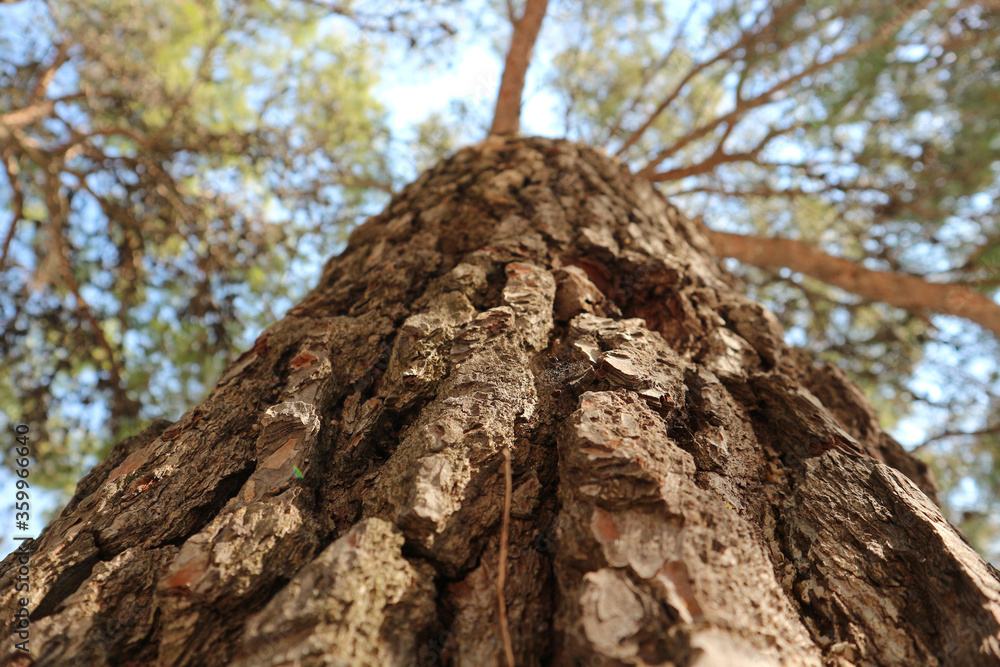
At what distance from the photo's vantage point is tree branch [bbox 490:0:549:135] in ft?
13.2

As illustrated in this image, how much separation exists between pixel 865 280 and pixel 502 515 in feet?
13.0

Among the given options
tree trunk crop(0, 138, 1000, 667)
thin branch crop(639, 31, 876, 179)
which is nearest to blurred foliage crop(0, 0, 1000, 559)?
thin branch crop(639, 31, 876, 179)

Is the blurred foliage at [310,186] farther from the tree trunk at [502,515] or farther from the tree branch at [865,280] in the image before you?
the tree trunk at [502,515]

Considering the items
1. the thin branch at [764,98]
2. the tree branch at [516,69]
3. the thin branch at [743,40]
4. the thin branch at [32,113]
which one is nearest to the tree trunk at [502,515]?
the tree branch at [516,69]

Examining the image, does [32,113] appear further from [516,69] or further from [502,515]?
[502,515]

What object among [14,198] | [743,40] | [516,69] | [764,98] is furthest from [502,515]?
[743,40]

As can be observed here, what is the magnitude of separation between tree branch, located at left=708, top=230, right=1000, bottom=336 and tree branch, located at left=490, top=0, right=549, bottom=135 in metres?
1.89

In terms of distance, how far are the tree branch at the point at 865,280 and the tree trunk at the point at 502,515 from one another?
8.25 feet

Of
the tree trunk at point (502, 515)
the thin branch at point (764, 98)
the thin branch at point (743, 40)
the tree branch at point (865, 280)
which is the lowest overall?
the tree trunk at point (502, 515)

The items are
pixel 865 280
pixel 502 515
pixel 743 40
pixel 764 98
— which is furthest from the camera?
pixel 743 40

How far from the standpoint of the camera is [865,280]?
3.95m

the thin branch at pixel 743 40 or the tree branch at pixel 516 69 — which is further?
the thin branch at pixel 743 40

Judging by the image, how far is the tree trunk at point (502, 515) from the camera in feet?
3.32

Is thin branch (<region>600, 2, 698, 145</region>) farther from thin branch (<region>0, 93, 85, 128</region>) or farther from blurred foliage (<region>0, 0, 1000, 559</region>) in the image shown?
thin branch (<region>0, 93, 85, 128</region>)
